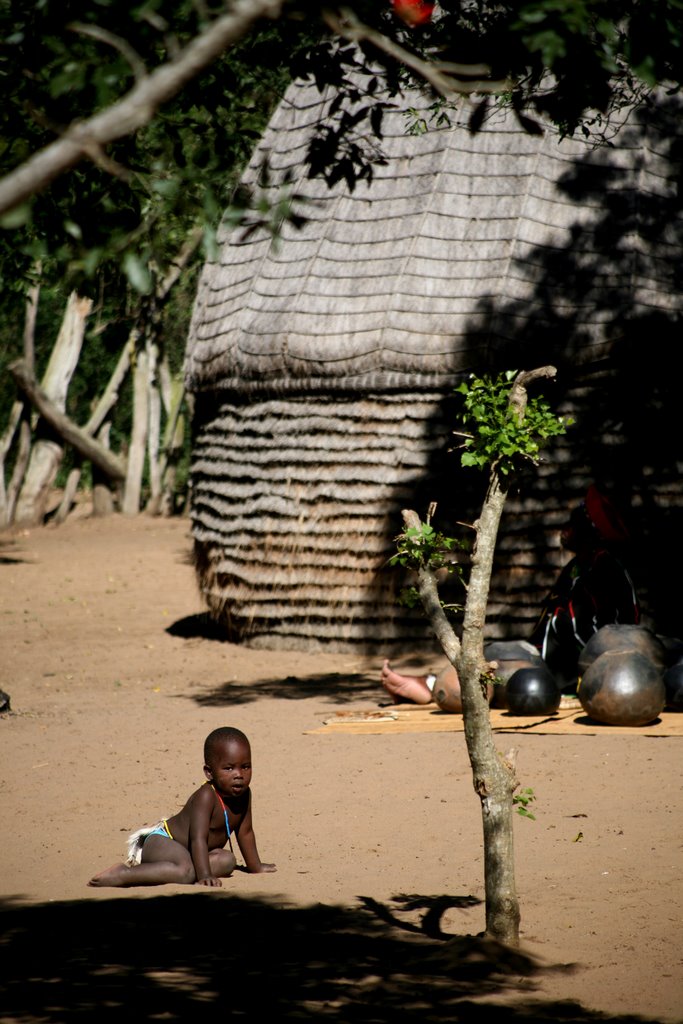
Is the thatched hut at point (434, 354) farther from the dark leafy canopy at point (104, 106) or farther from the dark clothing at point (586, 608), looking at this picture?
the dark leafy canopy at point (104, 106)

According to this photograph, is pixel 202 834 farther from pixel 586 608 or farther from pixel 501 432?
pixel 586 608

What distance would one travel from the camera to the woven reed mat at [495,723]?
305 inches

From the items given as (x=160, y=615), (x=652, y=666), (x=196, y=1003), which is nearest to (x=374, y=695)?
(x=652, y=666)

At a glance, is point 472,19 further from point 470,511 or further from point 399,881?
point 470,511

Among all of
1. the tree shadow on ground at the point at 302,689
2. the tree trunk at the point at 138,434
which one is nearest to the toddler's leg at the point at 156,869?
the tree shadow on ground at the point at 302,689

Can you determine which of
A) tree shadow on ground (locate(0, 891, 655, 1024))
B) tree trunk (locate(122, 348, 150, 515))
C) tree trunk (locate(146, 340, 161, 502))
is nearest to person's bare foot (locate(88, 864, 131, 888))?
tree shadow on ground (locate(0, 891, 655, 1024))

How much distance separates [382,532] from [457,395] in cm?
133

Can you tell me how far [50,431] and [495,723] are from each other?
585 inches

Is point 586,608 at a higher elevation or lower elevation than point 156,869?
higher

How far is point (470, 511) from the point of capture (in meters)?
10.4

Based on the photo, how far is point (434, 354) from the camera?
1045 centimetres

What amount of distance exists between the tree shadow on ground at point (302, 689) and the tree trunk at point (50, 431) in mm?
12000

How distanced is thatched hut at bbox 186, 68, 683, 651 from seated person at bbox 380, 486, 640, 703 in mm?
1207

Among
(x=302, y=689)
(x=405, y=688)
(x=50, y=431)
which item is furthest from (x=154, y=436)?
(x=405, y=688)
